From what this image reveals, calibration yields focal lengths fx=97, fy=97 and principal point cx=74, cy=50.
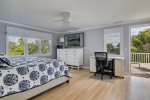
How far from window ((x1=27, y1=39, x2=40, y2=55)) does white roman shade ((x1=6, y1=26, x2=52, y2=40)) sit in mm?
262

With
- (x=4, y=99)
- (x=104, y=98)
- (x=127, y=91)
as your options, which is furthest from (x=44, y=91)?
(x=127, y=91)

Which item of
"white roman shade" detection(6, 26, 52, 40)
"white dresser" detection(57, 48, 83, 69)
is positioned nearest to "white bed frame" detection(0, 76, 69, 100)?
"white dresser" detection(57, 48, 83, 69)

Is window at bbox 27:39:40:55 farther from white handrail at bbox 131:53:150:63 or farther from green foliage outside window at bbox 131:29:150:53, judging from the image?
green foliage outside window at bbox 131:29:150:53

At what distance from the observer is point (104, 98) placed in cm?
220

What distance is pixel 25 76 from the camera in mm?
2006

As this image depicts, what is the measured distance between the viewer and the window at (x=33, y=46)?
4.89m

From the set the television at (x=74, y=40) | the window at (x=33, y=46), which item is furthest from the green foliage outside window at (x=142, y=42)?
the window at (x=33, y=46)

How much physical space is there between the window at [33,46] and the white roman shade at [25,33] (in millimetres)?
262

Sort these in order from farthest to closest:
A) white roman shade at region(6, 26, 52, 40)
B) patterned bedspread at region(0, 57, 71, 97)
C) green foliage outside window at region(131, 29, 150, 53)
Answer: green foliage outside window at region(131, 29, 150, 53), white roman shade at region(6, 26, 52, 40), patterned bedspread at region(0, 57, 71, 97)

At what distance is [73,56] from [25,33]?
263 cm

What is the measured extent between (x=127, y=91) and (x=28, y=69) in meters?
2.51

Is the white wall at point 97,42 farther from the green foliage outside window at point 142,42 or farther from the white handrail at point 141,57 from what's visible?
the green foliage outside window at point 142,42

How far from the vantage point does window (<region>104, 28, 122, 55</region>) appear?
4361 millimetres

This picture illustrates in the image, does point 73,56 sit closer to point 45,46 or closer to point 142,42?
point 45,46
